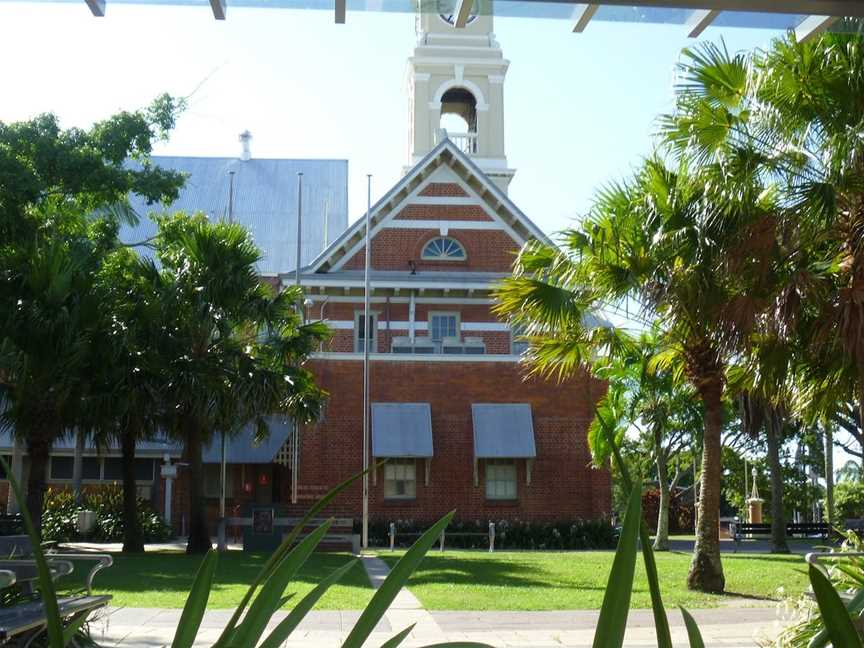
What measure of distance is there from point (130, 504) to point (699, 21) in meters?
23.1

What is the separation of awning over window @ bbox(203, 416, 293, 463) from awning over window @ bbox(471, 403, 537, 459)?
6030 millimetres

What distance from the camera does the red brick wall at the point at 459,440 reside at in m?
32.8

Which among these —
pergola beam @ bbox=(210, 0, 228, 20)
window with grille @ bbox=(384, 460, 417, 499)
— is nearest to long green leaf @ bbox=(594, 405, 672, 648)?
pergola beam @ bbox=(210, 0, 228, 20)

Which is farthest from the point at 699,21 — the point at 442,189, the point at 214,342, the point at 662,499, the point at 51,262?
the point at 442,189

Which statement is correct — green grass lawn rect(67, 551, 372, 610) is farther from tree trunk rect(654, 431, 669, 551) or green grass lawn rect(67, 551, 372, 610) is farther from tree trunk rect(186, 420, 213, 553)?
tree trunk rect(654, 431, 669, 551)

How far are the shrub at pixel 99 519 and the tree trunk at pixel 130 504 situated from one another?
318cm

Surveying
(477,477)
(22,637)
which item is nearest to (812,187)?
(22,637)

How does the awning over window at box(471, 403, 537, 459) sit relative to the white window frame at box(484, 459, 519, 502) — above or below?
above

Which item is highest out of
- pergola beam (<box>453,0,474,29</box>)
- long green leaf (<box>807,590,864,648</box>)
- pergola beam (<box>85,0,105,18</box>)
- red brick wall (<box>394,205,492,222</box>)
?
red brick wall (<box>394,205,492,222</box>)

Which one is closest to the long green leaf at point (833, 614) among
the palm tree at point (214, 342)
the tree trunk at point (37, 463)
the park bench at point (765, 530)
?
the tree trunk at point (37, 463)

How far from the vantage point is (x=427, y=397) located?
33531 millimetres

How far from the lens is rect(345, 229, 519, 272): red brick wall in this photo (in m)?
35.2

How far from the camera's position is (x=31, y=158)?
66.2ft

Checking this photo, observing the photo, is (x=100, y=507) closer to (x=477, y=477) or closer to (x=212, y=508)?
(x=212, y=508)
